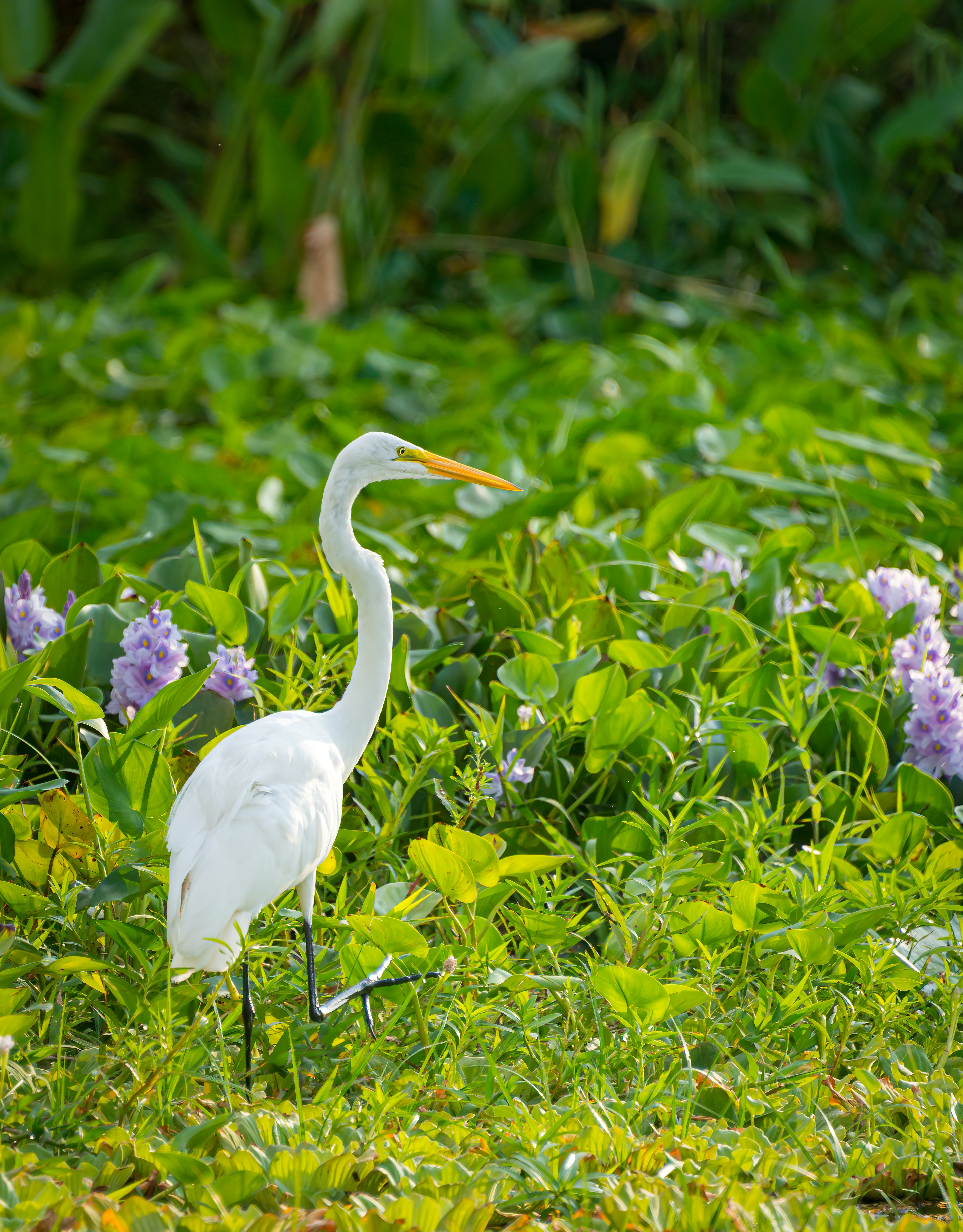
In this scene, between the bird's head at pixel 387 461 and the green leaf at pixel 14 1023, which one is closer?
the green leaf at pixel 14 1023

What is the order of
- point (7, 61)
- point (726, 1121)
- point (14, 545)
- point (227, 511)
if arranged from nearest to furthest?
1. point (726, 1121)
2. point (14, 545)
3. point (227, 511)
4. point (7, 61)

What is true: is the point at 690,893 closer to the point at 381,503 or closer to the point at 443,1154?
the point at 443,1154

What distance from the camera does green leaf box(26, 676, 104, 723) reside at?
1573 millimetres

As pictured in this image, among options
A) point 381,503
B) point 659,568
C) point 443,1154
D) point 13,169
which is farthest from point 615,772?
point 13,169

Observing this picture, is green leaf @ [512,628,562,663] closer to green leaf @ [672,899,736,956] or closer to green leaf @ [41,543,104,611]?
green leaf @ [672,899,736,956]

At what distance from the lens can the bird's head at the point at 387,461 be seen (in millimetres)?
1603

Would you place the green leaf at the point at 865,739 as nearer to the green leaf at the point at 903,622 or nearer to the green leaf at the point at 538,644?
the green leaf at the point at 903,622

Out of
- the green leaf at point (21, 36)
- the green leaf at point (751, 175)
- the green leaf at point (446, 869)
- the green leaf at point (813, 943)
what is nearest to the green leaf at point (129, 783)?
the green leaf at point (446, 869)

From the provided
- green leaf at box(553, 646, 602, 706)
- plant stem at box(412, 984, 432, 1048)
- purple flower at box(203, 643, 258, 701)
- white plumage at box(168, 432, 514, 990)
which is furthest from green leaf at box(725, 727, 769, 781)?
purple flower at box(203, 643, 258, 701)

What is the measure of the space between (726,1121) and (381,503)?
1.96 meters

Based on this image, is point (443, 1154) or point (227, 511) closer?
point (443, 1154)

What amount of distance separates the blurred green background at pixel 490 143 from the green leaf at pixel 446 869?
3.62 m

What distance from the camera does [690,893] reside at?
5.75 ft

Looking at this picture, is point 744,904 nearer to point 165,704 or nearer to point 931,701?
point 931,701
